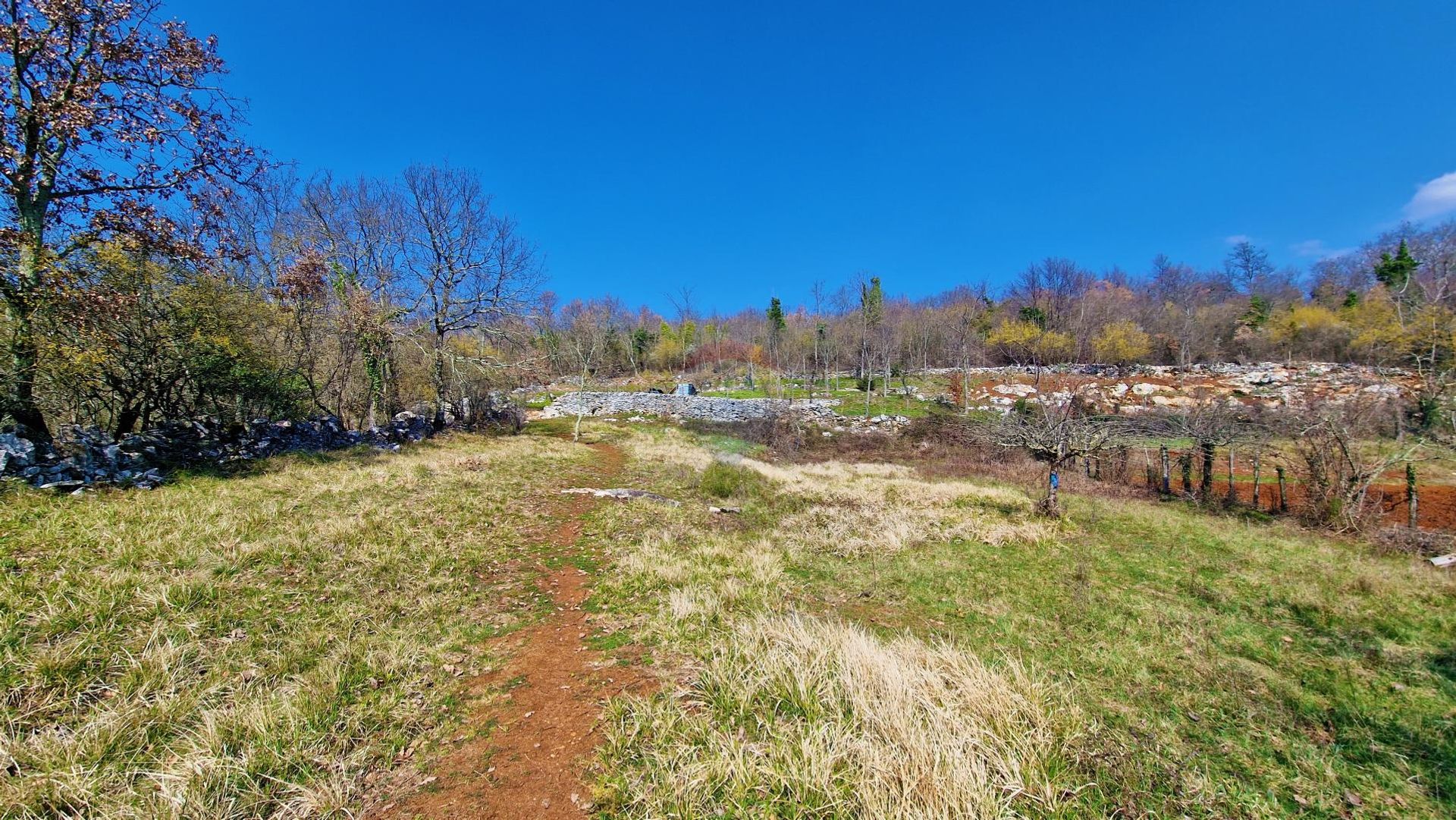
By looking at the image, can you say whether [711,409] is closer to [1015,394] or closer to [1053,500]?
[1015,394]

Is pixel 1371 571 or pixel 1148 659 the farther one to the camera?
pixel 1371 571

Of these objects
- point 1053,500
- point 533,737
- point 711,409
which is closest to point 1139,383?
point 711,409

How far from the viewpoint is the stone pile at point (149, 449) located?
23.3 feet

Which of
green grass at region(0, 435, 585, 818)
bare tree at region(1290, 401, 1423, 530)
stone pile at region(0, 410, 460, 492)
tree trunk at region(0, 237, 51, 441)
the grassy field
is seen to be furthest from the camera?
bare tree at region(1290, 401, 1423, 530)

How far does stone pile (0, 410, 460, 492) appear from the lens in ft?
23.3

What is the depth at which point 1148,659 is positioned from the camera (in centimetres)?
525

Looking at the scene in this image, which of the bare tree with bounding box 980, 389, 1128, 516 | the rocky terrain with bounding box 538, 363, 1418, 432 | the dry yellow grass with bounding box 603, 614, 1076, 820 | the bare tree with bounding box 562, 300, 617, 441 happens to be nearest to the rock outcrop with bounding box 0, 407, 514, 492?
the dry yellow grass with bounding box 603, 614, 1076, 820

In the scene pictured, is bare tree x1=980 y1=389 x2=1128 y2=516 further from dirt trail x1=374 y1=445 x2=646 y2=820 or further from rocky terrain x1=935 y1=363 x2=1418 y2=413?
rocky terrain x1=935 y1=363 x2=1418 y2=413

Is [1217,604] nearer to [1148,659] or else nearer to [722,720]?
[1148,659]

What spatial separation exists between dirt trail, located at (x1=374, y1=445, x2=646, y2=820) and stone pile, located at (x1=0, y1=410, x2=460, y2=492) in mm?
8083

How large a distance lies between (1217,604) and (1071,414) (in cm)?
533

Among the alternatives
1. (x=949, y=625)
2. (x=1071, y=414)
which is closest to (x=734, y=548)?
Result: (x=949, y=625)

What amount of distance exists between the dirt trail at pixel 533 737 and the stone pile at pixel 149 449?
808 centimetres

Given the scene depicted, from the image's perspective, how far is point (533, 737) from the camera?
385cm
